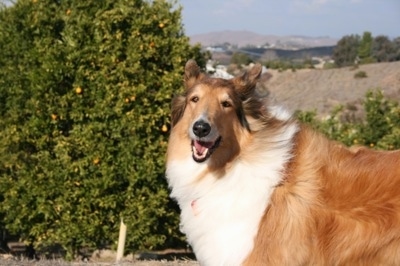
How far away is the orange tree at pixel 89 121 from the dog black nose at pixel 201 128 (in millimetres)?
4458

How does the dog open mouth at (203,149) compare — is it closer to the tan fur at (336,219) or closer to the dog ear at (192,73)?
the tan fur at (336,219)

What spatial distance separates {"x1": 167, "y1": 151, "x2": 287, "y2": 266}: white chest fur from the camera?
5188 mm

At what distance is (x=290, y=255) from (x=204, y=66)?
6.08 metres

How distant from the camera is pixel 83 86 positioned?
9.81 m

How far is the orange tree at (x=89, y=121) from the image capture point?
32.0 ft

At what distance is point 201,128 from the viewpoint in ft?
17.2

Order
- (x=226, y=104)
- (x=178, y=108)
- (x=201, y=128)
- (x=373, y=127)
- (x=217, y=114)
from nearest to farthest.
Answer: (x=201, y=128), (x=217, y=114), (x=226, y=104), (x=178, y=108), (x=373, y=127)

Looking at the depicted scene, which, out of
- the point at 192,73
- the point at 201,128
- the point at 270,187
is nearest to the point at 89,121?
the point at 192,73

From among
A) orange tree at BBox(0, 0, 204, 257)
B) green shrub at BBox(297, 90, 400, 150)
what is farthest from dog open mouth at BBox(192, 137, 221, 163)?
green shrub at BBox(297, 90, 400, 150)

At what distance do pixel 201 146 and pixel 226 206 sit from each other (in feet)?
1.73

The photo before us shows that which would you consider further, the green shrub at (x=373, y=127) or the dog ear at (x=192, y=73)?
the green shrub at (x=373, y=127)

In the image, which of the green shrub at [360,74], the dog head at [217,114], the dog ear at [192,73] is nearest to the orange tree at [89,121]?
the dog ear at [192,73]

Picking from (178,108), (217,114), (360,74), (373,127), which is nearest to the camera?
(217,114)

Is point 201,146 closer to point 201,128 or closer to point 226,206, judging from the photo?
point 201,128
